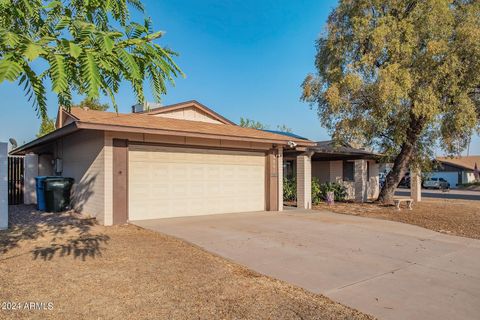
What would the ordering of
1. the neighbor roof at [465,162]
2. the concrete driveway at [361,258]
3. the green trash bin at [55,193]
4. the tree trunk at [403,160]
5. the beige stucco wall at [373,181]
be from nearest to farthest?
the concrete driveway at [361,258], the green trash bin at [55,193], the tree trunk at [403,160], the beige stucco wall at [373,181], the neighbor roof at [465,162]

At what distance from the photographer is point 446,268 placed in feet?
20.0

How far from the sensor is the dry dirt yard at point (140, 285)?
3.99m

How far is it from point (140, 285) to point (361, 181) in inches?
731

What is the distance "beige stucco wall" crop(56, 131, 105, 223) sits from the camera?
10250 millimetres

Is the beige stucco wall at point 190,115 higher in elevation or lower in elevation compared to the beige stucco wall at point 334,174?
higher

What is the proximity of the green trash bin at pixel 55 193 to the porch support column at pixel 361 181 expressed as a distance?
1577 centimetres

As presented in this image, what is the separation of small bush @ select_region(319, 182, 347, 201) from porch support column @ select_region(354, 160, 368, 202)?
76cm

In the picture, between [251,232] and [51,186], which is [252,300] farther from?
[51,186]

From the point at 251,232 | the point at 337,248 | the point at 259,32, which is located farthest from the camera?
the point at 259,32

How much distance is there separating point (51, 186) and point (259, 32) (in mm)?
12833

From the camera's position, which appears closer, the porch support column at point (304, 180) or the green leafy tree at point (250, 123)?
the porch support column at point (304, 180)

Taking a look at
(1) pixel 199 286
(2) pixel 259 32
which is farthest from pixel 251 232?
(2) pixel 259 32

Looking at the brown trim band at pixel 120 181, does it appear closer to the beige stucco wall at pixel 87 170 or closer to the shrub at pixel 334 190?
the beige stucco wall at pixel 87 170

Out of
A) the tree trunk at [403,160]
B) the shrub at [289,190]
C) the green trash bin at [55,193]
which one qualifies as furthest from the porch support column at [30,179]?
the tree trunk at [403,160]
